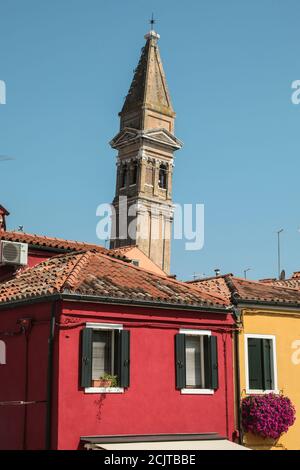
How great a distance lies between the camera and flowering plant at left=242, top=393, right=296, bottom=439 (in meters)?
17.6

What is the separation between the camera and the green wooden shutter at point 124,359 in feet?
52.0

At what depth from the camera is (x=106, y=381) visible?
51.6 ft

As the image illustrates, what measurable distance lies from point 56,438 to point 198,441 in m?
3.42

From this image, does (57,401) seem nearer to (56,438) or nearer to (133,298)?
(56,438)

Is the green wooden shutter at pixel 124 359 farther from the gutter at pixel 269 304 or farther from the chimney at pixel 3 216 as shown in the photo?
the chimney at pixel 3 216

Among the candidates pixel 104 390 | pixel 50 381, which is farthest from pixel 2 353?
pixel 104 390

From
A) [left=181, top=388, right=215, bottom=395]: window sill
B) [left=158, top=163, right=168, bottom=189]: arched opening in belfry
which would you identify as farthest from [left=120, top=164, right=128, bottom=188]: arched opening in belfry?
[left=181, top=388, right=215, bottom=395]: window sill

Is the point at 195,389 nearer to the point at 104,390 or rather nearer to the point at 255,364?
the point at 255,364

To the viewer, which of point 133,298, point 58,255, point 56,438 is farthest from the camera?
point 58,255

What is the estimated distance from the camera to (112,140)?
82312 millimetres

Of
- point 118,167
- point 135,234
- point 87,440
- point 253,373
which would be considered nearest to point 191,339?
point 253,373

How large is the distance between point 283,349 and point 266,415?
190 cm

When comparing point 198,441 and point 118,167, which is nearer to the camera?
point 198,441

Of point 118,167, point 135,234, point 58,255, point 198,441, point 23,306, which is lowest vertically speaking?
point 198,441
